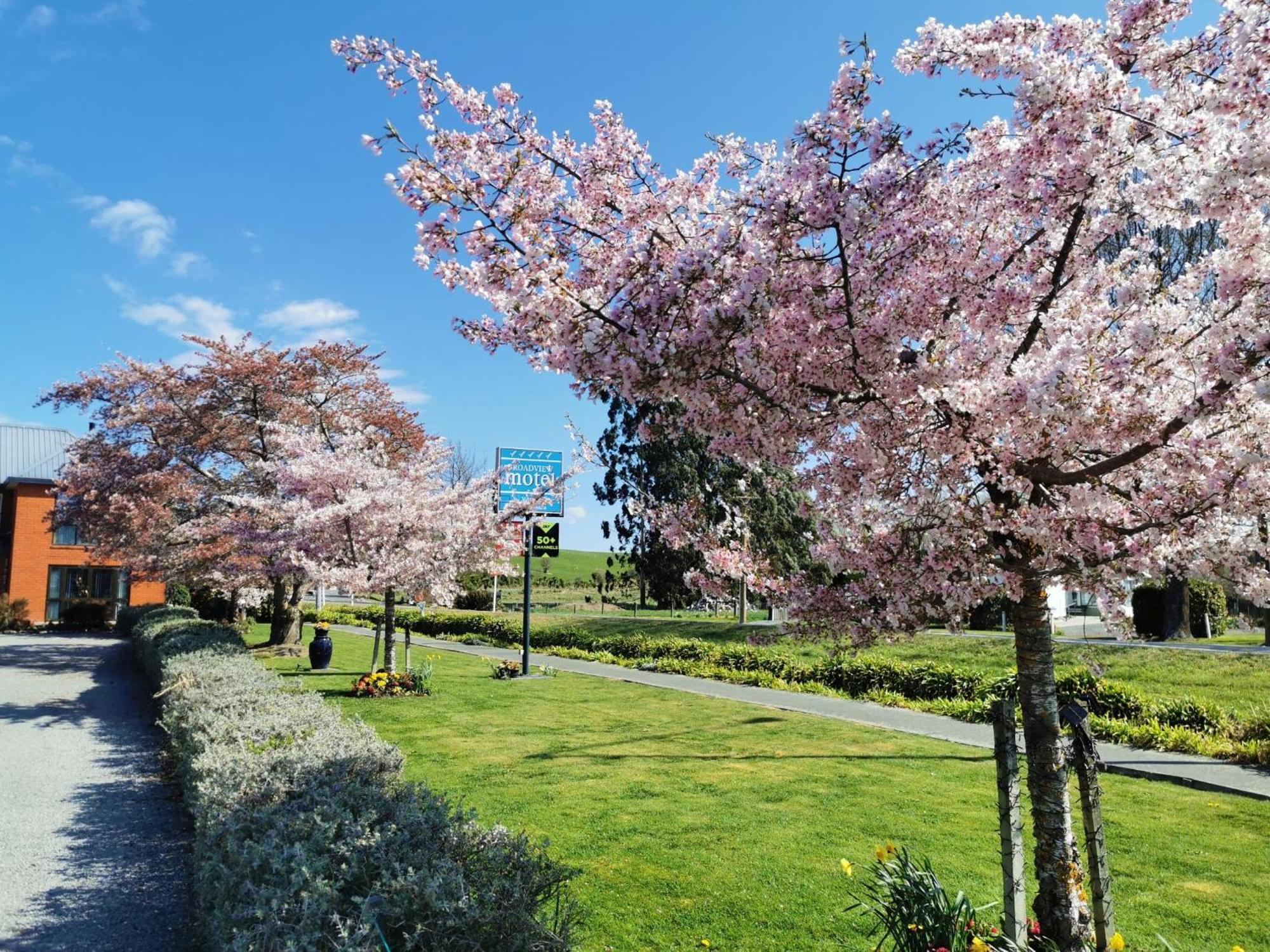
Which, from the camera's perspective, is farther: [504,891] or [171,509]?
[171,509]

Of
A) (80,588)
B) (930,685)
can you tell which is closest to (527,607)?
(930,685)

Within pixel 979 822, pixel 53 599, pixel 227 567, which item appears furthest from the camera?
pixel 53 599

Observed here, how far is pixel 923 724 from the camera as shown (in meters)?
12.5

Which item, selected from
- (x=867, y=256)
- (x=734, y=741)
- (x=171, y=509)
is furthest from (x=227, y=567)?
(x=867, y=256)

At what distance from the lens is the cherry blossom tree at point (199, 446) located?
63.3 feet

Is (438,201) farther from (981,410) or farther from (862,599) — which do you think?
(862,599)

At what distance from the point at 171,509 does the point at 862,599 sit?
20947 millimetres

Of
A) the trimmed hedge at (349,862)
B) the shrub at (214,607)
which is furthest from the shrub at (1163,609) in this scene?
the shrub at (214,607)

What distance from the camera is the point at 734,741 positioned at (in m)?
11.2

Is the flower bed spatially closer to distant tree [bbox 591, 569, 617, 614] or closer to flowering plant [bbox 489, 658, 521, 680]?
flowering plant [bbox 489, 658, 521, 680]

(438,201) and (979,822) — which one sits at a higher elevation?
(438,201)

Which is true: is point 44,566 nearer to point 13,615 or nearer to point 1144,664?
→ point 13,615

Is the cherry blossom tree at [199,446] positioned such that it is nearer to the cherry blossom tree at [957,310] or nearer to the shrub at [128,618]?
the shrub at [128,618]

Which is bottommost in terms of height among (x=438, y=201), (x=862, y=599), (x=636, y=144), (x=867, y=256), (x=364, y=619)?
(x=364, y=619)
